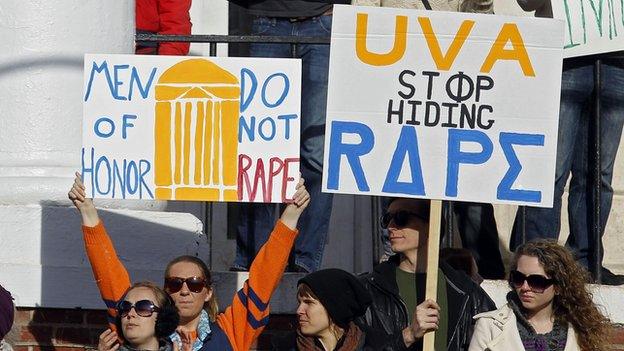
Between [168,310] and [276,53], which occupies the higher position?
[276,53]

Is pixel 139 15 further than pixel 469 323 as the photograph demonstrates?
Yes

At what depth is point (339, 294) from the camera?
25.3 feet

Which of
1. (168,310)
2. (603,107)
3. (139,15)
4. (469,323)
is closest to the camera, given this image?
(168,310)

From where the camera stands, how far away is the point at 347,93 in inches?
314

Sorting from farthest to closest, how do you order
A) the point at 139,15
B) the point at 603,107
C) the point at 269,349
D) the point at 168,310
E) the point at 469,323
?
the point at 139,15, the point at 603,107, the point at 269,349, the point at 469,323, the point at 168,310

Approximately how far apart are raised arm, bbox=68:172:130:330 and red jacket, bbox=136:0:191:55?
2128mm

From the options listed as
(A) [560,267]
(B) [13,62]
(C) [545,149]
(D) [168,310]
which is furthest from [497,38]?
(B) [13,62]

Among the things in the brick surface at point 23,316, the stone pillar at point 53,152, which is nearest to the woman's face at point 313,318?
the stone pillar at point 53,152

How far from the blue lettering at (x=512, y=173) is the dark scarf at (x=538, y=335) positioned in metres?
0.49

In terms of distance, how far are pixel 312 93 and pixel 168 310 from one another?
2.01 m

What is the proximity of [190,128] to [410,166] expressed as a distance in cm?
94

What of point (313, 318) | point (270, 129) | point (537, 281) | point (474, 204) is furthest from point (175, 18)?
point (537, 281)

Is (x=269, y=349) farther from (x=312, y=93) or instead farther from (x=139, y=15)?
(x=139, y=15)

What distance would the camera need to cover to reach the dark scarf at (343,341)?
764 centimetres
